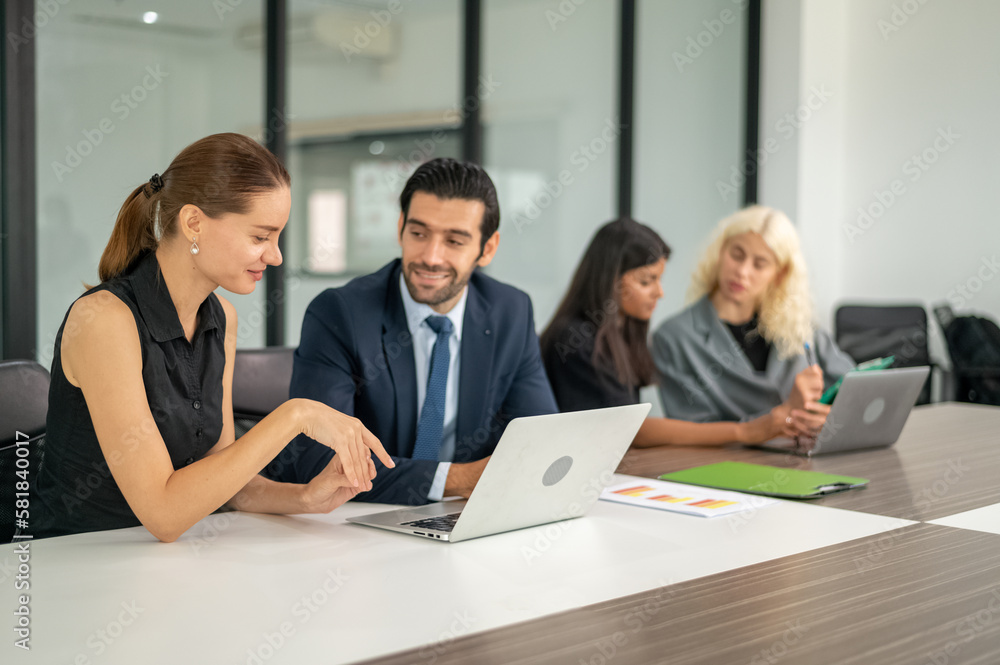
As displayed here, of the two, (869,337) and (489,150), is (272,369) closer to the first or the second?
(489,150)

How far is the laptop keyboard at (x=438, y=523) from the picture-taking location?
148 cm

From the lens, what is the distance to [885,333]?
5211 millimetres

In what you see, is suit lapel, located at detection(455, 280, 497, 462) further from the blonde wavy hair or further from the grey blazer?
the blonde wavy hair

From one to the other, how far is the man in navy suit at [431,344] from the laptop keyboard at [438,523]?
36 centimetres

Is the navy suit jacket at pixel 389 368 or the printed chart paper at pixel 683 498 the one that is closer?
the printed chart paper at pixel 683 498

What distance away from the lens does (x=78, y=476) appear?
1.63 m

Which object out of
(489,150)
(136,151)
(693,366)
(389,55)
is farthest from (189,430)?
(489,150)

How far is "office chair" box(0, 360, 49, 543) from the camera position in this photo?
5.42 feet
